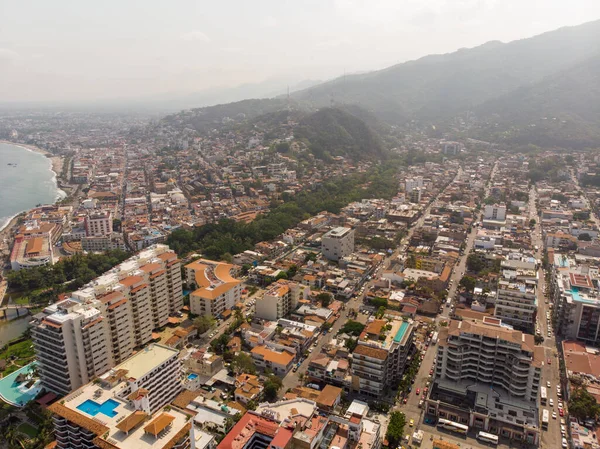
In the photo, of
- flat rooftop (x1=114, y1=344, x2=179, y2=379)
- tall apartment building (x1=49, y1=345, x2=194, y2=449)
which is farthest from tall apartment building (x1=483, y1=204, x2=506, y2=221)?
tall apartment building (x1=49, y1=345, x2=194, y2=449)

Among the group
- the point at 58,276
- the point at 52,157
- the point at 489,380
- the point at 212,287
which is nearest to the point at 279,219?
the point at 212,287

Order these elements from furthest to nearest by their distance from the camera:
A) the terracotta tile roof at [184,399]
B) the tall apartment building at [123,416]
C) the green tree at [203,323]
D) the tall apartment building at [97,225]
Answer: the tall apartment building at [97,225] → the green tree at [203,323] → the terracotta tile roof at [184,399] → the tall apartment building at [123,416]

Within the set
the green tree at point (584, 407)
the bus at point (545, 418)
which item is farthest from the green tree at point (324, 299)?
the green tree at point (584, 407)

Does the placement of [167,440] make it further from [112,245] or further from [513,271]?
[112,245]

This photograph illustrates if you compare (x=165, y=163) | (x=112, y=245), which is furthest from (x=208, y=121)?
(x=112, y=245)

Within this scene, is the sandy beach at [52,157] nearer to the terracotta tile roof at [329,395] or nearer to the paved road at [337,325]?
the paved road at [337,325]

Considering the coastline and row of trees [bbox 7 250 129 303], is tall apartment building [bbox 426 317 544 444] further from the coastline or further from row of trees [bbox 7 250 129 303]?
the coastline

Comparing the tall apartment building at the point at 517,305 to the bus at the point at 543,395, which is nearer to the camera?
the bus at the point at 543,395
